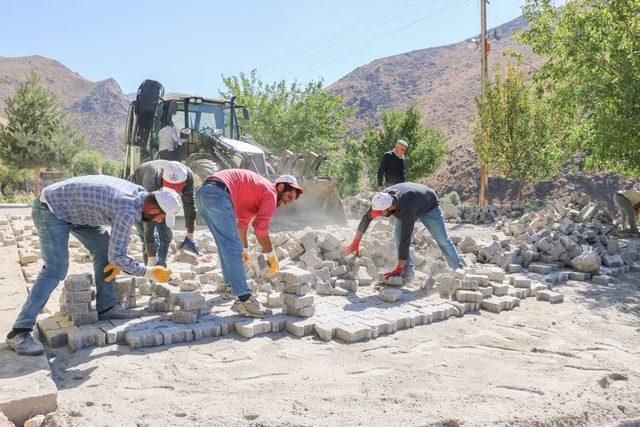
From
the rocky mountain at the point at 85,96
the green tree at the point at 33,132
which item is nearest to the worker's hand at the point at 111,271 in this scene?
the green tree at the point at 33,132

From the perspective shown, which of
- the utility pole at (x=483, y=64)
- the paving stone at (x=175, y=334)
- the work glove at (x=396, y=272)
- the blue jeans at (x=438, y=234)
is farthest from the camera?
the utility pole at (x=483, y=64)

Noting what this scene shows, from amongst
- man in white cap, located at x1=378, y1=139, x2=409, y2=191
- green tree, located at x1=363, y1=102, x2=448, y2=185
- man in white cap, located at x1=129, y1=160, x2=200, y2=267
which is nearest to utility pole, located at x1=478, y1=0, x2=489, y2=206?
green tree, located at x1=363, y1=102, x2=448, y2=185

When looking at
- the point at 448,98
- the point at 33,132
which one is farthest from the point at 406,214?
the point at 448,98

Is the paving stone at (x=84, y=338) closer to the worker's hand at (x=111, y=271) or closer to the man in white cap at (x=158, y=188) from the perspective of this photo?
the worker's hand at (x=111, y=271)

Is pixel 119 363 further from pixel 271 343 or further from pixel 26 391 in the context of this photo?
pixel 271 343

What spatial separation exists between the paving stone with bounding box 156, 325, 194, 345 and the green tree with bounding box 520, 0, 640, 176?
27.2ft

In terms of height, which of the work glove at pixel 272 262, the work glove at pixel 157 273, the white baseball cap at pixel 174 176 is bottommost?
the work glove at pixel 272 262

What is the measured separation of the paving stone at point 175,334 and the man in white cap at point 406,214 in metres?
2.42

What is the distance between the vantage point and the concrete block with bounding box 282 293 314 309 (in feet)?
15.7

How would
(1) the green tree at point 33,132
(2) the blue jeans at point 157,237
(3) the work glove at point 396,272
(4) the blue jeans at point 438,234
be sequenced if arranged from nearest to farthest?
(2) the blue jeans at point 157,237 → (3) the work glove at point 396,272 → (4) the blue jeans at point 438,234 → (1) the green tree at point 33,132

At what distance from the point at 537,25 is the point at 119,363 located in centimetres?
1204

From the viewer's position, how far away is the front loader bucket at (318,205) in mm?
11180

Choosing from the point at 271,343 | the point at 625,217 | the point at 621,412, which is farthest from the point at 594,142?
the point at 271,343

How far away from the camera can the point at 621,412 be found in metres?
3.37
